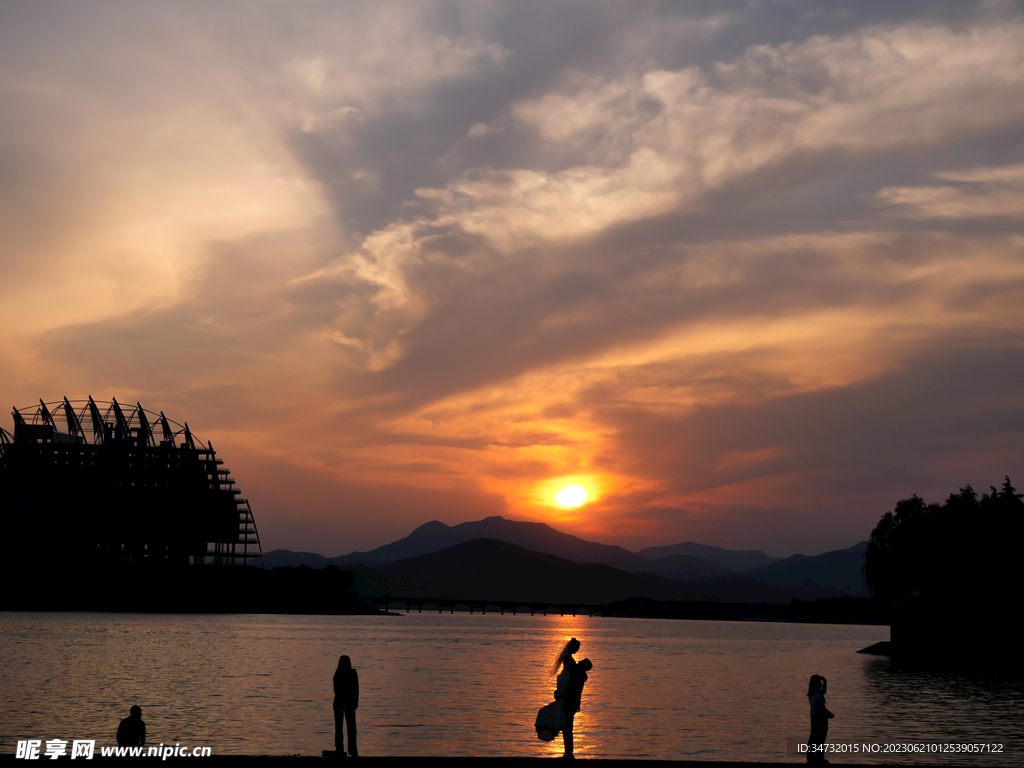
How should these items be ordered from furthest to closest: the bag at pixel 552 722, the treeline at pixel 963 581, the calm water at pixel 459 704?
the treeline at pixel 963 581 → the calm water at pixel 459 704 → the bag at pixel 552 722

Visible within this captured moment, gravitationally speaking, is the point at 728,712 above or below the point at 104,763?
below

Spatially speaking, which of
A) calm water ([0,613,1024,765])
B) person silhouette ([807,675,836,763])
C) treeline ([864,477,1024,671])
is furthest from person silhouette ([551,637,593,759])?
treeline ([864,477,1024,671])

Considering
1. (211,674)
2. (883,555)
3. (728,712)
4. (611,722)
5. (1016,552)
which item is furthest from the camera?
(883,555)

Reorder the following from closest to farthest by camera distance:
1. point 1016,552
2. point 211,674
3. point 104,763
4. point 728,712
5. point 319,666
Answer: point 104,763 → point 728,712 → point 211,674 → point 319,666 → point 1016,552

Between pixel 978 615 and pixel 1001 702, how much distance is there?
45981 millimetres

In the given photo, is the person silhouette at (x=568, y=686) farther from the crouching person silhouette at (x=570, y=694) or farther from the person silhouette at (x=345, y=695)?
the person silhouette at (x=345, y=695)

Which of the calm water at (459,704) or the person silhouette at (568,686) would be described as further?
the calm water at (459,704)

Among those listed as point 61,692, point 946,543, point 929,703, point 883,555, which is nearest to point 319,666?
point 61,692

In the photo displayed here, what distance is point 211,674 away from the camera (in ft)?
228

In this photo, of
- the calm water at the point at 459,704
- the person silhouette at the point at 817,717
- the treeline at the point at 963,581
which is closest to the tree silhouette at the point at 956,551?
the treeline at the point at 963,581

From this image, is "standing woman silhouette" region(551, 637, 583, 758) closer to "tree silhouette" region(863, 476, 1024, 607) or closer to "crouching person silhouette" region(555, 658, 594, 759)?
"crouching person silhouette" region(555, 658, 594, 759)

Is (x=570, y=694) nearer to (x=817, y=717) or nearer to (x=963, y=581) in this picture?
(x=817, y=717)

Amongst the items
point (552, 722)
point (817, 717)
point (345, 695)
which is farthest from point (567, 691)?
point (817, 717)

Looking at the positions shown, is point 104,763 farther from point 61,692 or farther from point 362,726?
point 61,692
